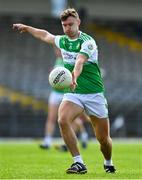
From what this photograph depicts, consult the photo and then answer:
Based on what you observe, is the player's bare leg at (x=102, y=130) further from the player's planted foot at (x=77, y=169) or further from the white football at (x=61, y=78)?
the white football at (x=61, y=78)

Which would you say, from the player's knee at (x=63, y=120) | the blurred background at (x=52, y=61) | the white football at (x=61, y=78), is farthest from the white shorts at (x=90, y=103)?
the blurred background at (x=52, y=61)

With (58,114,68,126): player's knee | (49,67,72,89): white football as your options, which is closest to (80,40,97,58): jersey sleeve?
(49,67,72,89): white football

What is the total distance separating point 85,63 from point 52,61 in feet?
81.5

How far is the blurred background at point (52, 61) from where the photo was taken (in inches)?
1149

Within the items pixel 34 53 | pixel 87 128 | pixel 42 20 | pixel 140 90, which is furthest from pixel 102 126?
pixel 42 20

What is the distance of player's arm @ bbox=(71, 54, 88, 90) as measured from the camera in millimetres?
10031

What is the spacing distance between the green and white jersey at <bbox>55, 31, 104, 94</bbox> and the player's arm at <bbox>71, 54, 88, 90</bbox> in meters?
0.22

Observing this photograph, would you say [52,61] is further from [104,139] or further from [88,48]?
[88,48]

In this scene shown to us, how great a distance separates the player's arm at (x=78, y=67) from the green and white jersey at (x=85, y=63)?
0.71 feet

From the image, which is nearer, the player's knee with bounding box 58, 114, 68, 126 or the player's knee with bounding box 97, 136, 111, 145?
the player's knee with bounding box 58, 114, 68, 126

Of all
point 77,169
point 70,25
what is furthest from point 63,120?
point 70,25

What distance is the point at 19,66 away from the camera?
34.4 meters

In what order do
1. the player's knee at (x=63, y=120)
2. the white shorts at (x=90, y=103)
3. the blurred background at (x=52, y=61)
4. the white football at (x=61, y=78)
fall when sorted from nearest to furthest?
the white football at (x=61, y=78)
the player's knee at (x=63, y=120)
the white shorts at (x=90, y=103)
the blurred background at (x=52, y=61)

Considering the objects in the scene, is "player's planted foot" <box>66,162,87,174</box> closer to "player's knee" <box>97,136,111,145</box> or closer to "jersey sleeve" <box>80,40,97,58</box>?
"player's knee" <box>97,136,111,145</box>
